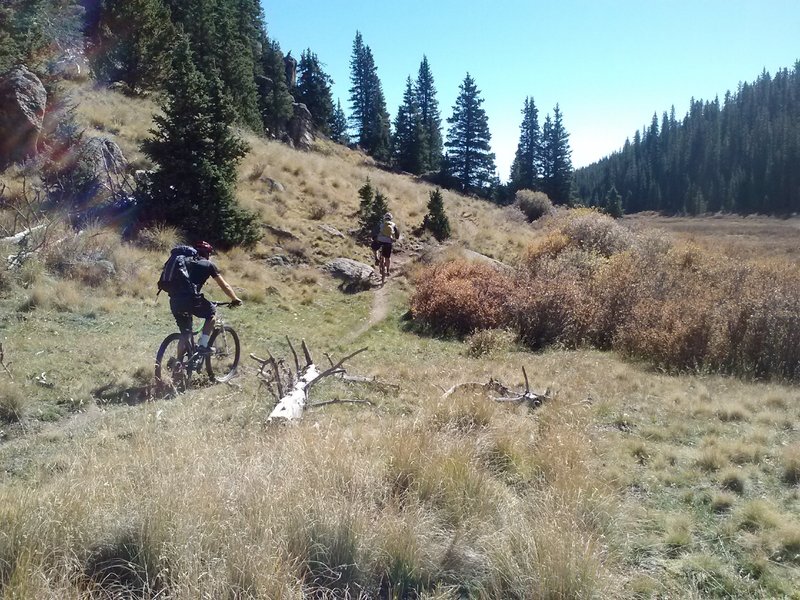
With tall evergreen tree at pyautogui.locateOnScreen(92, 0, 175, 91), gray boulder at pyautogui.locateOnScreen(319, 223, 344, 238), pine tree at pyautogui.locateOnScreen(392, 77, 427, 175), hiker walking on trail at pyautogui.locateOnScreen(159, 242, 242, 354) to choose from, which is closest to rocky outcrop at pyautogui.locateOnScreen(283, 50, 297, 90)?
pine tree at pyautogui.locateOnScreen(392, 77, 427, 175)

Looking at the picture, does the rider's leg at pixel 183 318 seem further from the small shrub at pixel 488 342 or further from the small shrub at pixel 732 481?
the small shrub at pixel 732 481

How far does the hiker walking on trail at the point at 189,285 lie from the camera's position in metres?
7.34

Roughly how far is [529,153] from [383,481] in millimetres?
60107

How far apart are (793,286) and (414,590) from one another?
39.2 ft

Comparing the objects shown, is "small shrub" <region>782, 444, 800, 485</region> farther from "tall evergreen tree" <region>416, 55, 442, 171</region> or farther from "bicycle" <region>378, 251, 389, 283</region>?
"tall evergreen tree" <region>416, 55, 442, 171</region>

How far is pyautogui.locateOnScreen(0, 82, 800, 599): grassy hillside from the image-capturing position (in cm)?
319

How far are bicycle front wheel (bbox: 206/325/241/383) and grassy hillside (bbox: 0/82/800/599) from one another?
30 cm

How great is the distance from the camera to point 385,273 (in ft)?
59.7

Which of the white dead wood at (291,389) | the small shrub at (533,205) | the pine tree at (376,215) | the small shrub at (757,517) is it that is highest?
the small shrub at (533,205)

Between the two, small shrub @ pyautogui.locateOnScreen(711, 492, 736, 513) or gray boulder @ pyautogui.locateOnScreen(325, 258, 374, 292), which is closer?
small shrub @ pyautogui.locateOnScreen(711, 492, 736, 513)

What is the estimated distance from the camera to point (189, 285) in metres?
7.41

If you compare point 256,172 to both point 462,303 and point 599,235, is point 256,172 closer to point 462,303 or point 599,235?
point 462,303

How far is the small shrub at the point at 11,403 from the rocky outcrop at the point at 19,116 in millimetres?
11292

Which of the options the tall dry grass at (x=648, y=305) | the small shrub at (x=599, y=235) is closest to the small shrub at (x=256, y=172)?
the tall dry grass at (x=648, y=305)
